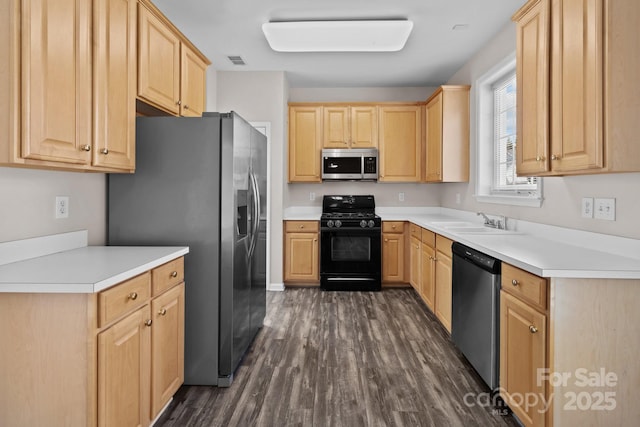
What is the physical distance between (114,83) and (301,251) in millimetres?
3206

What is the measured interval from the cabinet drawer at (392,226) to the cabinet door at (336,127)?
117 cm

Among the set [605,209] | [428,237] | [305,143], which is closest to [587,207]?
[605,209]

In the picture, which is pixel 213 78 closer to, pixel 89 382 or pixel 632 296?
pixel 89 382

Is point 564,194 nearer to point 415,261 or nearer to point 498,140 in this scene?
point 498,140

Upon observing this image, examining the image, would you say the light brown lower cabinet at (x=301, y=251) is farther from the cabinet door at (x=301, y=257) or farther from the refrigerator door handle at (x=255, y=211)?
the refrigerator door handle at (x=255, y=211)

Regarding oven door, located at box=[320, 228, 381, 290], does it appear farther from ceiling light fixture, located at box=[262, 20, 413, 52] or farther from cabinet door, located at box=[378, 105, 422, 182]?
ceiling light fixture, located at box=[262, 20, 413, 52]

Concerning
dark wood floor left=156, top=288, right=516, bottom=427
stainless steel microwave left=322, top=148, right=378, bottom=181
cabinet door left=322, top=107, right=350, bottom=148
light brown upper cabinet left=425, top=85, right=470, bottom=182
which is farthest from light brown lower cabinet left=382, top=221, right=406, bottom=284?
cabinet door left=322, top=107, right=350, bottom=148

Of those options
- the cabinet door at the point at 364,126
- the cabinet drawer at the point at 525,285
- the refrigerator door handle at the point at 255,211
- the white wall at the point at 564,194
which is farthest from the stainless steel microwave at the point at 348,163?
the cabinet drawer at the point at 525,285

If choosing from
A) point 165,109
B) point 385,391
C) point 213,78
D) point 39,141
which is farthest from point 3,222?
point 213,78

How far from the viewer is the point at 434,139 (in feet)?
14.8

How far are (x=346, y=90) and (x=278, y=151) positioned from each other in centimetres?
147

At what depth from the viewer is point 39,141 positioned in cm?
148

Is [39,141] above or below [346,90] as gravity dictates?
below

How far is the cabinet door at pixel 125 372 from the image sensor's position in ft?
4.69
